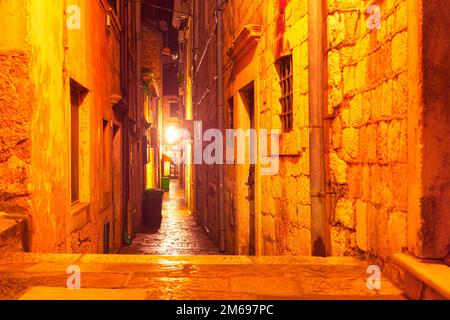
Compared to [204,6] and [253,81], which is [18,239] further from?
[204,6]

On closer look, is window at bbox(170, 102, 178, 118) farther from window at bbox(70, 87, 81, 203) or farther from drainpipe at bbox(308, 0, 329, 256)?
drainpipe at bbox(308, 0, 329, 256)

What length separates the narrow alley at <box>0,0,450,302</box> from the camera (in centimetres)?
260

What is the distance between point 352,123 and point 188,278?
1.76m

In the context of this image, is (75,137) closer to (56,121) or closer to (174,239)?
(56,121)

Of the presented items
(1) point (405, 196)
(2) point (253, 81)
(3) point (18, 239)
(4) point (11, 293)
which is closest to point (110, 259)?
(3) point (18, 239)

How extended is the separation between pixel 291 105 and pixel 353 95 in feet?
4.68

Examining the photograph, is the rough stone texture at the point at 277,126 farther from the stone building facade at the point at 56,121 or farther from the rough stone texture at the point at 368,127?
the stone building facade at the point at 56,121

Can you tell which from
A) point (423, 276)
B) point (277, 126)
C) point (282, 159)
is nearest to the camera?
point (423, 276)

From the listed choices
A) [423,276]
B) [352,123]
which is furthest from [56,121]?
[423,276]

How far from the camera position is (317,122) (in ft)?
13.6

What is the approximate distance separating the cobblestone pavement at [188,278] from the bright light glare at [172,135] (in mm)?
29338

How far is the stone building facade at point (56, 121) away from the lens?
3.68 meters

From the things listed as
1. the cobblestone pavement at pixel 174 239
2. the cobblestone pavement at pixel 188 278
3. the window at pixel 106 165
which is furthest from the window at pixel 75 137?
the cobblestone pavement at pixel 174 239

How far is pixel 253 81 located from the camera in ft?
21.7
